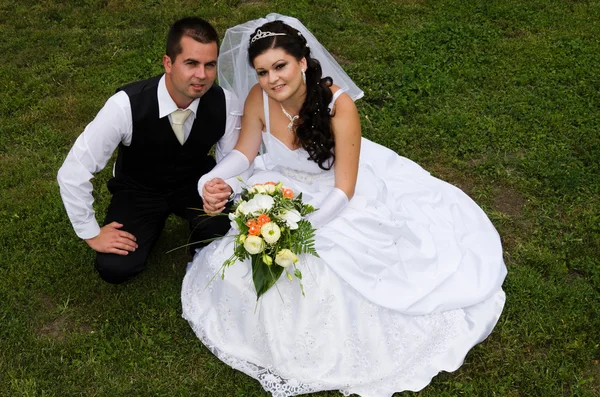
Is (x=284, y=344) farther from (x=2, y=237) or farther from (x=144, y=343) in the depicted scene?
(x=2, y=237)

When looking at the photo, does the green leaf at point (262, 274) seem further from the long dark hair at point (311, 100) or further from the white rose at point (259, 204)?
the long dark hair at point (311, 100)

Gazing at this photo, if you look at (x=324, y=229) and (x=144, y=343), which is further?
(x=144, y=343)

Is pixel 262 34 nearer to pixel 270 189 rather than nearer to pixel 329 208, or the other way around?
pixel 270 189

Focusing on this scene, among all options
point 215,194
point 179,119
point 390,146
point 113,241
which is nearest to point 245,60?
point 179,119

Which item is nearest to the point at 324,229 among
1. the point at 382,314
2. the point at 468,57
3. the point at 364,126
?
the point at 382,314

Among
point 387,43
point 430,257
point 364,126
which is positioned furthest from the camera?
point 387,43

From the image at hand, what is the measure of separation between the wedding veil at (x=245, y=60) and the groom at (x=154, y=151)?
23 cm

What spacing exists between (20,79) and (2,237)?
2.87 m

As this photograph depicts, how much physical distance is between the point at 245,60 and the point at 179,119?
0.68 meters

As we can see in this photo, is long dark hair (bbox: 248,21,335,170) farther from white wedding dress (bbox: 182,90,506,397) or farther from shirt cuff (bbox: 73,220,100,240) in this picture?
shirt cuff (bbox: 73,220,100,240)

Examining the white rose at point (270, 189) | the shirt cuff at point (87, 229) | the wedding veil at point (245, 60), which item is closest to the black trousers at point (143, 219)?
the shirt cuff at point (87, 229)

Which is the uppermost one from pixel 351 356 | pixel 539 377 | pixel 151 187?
pixel 151 187

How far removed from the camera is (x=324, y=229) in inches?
162

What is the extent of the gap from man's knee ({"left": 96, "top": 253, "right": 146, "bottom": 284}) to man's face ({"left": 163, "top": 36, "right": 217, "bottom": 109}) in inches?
48.6
